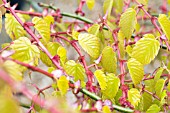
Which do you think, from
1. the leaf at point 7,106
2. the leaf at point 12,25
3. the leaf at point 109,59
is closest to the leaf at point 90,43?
the leaf at point 109,59

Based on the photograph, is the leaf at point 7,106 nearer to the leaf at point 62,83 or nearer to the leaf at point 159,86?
the leaf at point 62,83

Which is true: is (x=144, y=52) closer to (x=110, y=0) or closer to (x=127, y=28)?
(x=127, y=28)

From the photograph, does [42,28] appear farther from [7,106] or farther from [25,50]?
[7,106]

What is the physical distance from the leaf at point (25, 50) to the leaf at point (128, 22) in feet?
0.82

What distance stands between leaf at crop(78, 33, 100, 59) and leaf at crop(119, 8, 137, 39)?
0.07m

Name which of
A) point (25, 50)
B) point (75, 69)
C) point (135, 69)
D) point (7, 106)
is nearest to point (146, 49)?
point (135, 69)

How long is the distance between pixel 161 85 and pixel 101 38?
202 mm

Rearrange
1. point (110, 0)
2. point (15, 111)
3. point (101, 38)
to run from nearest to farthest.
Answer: point (15, 111)
point (101, 38)
point (110, 0)

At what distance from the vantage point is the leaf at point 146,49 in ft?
3.04

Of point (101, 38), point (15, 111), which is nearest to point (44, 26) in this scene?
point (101, 38)

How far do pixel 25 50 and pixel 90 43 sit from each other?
191 mm

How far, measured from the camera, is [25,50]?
794 millimetres

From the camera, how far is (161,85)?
932 millimetres

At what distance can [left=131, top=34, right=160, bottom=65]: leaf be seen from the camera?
36.4 inches
